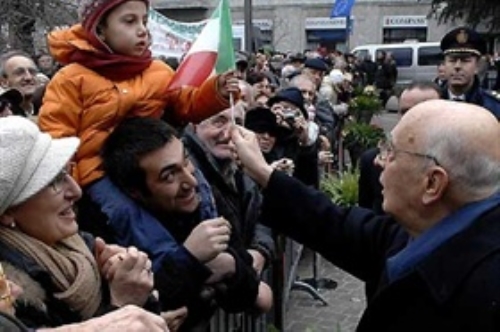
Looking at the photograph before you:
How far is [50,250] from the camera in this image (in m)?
2.34

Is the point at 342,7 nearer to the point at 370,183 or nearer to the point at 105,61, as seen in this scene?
the point at 370,183

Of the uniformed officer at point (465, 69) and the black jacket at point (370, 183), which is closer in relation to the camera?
the black jacket at point (370, 183)

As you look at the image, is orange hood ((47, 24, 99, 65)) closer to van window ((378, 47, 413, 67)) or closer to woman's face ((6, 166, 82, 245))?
woman's face ((6, 166, 82, 245))

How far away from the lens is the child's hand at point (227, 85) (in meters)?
3.45

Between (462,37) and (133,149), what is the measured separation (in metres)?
3.53

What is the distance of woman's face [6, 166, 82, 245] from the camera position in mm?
2377

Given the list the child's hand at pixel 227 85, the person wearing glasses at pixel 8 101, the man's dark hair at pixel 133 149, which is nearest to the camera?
the man's dark hair at pixel 133 149

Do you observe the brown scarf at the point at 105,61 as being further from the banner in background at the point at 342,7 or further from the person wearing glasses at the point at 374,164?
the banner in background at the point at 342,7

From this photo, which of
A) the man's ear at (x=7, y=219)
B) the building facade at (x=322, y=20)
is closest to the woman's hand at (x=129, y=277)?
the man's ear at (x=7, y=219)

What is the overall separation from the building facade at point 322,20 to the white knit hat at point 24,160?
41094 mm

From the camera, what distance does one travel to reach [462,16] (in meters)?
30.8

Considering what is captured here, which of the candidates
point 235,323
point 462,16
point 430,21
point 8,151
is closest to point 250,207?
point 235,323

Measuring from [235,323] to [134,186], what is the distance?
1.30 meters

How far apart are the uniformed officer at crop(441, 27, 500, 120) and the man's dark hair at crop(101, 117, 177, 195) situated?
2742 mm
